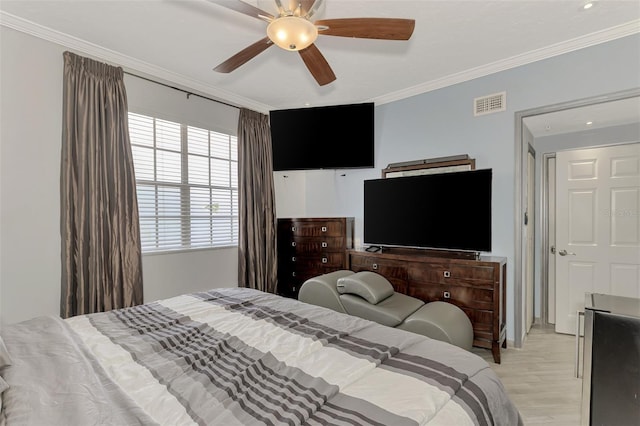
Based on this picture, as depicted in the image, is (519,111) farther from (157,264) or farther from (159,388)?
(157,264)

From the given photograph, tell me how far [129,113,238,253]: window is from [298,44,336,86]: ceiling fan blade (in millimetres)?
1918

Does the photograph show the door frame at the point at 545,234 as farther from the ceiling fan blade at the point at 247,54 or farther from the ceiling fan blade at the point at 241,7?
the ceiling fan blade at the point at 241,7

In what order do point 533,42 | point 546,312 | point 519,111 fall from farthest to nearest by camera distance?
point 546,312 → point 519,111 → point 533,42

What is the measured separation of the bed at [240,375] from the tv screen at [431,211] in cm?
184

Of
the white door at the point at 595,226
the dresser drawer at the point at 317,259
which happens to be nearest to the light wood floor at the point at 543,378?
the white door at the point at 595,226

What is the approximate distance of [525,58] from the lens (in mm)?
2840

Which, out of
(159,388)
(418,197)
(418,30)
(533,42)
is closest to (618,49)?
(533,42)

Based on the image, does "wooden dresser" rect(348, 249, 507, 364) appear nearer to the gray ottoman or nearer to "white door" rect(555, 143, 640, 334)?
the gray ottoman

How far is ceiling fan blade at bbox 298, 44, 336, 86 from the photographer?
1.98m

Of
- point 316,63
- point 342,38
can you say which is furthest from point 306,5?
point 342,38

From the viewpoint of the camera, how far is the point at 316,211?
4.54 meters

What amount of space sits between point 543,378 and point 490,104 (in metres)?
2.53

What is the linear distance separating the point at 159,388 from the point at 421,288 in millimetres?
2568

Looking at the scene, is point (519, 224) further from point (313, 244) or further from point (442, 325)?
point (313, 244)
